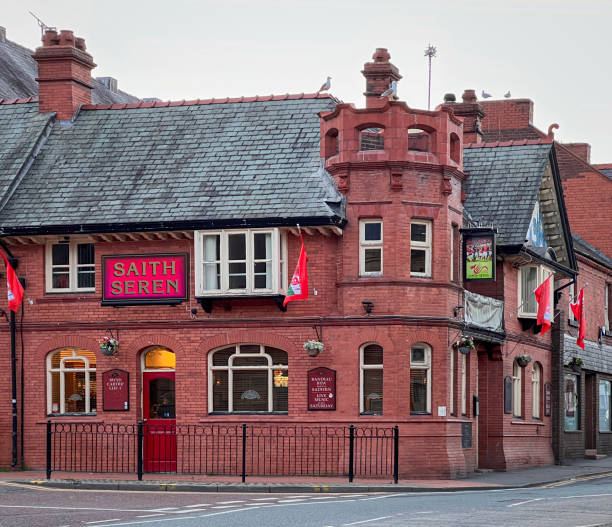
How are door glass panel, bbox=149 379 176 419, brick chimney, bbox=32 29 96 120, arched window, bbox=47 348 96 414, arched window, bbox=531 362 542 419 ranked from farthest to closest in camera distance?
arched window, bbox=531 362 542 419 → brick chimney, bbox=32 29 96 120 → arched window, bbox=47 348 96 414 → door glass panel, bbox=149 379 176 419

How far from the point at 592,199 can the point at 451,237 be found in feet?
54.0

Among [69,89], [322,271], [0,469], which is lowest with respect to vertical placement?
[0,469]

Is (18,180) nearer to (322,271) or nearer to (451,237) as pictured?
(322,271)

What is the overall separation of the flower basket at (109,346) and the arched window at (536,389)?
Result: 1281 centimetres

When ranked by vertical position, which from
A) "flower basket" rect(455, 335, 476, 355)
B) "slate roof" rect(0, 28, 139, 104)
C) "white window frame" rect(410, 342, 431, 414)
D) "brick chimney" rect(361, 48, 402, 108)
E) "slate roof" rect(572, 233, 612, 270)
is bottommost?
"white window frame" rect(410, 342, 431, 414)

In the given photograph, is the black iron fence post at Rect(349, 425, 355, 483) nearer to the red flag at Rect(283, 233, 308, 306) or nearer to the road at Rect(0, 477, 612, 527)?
the road at Rect(0, 477, 612, 527)

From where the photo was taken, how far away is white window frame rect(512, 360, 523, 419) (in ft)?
116

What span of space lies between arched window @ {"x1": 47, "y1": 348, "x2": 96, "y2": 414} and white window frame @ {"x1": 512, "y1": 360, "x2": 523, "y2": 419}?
1175cm

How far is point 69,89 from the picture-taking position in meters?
33.6

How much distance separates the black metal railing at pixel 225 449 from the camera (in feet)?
94.4

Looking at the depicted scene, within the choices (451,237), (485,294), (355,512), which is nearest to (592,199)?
(485,294)

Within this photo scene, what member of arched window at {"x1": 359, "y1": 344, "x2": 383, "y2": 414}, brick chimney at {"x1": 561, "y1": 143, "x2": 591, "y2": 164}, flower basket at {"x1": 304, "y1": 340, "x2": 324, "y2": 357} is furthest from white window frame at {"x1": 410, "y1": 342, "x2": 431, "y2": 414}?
brick chimney at {"x1": 561, "y1": 143, "x2": 591, "y2": 164}

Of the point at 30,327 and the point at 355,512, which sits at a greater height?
the point at 30,327

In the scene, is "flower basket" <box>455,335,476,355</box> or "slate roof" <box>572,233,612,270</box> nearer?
"flower basket" <box>455,335,476,355</box>
